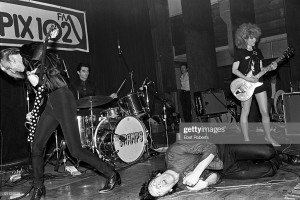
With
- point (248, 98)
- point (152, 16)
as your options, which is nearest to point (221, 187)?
point (248, 98)

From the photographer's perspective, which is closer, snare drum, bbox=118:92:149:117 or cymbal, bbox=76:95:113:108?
cymbal, bbox=76:95:113:108

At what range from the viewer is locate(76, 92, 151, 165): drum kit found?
4711 millimetres

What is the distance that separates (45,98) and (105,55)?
432cm

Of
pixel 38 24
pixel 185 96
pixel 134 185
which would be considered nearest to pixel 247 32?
pixel 134 185

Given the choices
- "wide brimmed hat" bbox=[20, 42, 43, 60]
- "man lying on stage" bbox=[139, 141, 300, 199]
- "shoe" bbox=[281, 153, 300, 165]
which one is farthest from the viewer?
"shoe" bbox=[281, 153, 300, 165]

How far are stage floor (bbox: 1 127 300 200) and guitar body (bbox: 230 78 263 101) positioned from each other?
2.83 feet

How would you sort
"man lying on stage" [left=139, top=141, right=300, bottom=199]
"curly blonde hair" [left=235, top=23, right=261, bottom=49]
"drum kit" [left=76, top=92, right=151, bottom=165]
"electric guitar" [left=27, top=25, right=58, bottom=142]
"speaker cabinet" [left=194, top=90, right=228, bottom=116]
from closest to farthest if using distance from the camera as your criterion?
"man lying on stage" [left=139, top=141, right=300, bottom=199] < "electric guitar" [left=27, top=25, right=58, bottom=142] < "curly blonde hair" [left=235, top=23, right=261, bottom=49] < "drum kit" [left=76, top=92, right=151, bottom=165] < "speaker cabinet" [left=194, top=90, right=228, bottom=116]

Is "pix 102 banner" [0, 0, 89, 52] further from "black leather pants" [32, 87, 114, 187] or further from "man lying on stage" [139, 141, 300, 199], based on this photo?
"man lying on stage" [139, 141, 300, 199]

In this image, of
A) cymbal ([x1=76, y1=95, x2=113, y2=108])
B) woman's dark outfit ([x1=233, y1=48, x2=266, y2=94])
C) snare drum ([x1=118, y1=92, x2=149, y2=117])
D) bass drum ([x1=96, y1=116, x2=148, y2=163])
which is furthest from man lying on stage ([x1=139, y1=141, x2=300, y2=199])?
snare drum ([x1=118, y1=92, x2=149, y2=117])

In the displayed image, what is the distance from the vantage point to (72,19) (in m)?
6.55

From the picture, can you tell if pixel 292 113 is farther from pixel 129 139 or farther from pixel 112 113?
pixel 112 113

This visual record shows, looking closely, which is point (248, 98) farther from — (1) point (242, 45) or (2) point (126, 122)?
(2) point (126, 122)

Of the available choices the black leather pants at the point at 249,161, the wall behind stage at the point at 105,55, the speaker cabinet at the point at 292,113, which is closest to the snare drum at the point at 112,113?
the wall behind stage at the point at 105,55

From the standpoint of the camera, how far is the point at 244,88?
4.44 meters
